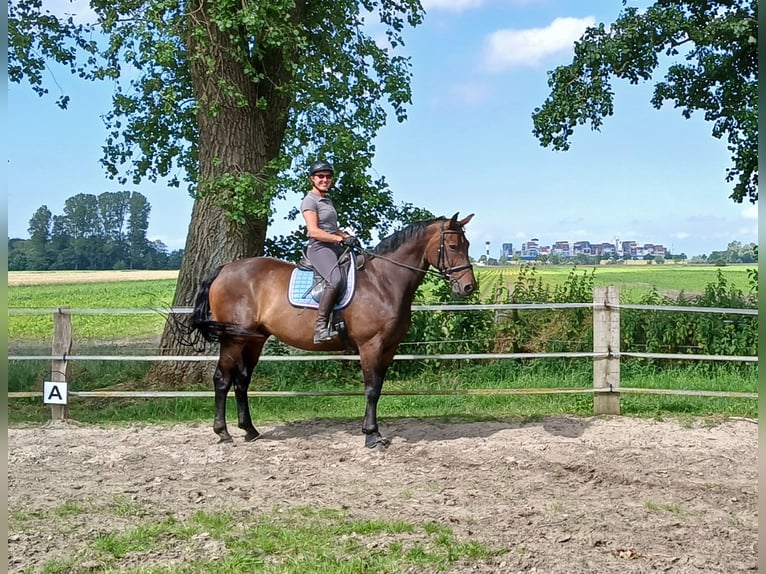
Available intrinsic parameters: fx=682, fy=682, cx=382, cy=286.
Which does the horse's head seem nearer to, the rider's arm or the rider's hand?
the rider's hand

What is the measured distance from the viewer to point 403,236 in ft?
20.5

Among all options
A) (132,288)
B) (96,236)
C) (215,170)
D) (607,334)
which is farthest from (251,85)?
(132,288)

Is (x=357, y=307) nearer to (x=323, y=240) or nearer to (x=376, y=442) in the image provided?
(x=323, y=240)

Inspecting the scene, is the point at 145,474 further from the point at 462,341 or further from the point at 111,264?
the point at 111,264

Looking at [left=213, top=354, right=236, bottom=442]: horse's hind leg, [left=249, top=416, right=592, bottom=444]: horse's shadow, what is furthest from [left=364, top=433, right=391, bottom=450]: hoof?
[left=213, top=354, right=236, bottom=442]: horse's hind leg

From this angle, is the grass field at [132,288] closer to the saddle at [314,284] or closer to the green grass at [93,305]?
the green grass at [93,305]

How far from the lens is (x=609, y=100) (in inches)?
438

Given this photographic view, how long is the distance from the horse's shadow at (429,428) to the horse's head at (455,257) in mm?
1474

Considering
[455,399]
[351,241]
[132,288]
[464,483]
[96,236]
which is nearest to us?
[464,483]

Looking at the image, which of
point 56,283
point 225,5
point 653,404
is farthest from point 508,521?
point 56,283

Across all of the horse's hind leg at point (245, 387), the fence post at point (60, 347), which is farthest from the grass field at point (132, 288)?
the horse's hind leg at point (245, 387)

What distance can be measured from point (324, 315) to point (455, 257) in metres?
1.25

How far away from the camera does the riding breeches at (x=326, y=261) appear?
597 cm

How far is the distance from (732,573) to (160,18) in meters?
8.43
